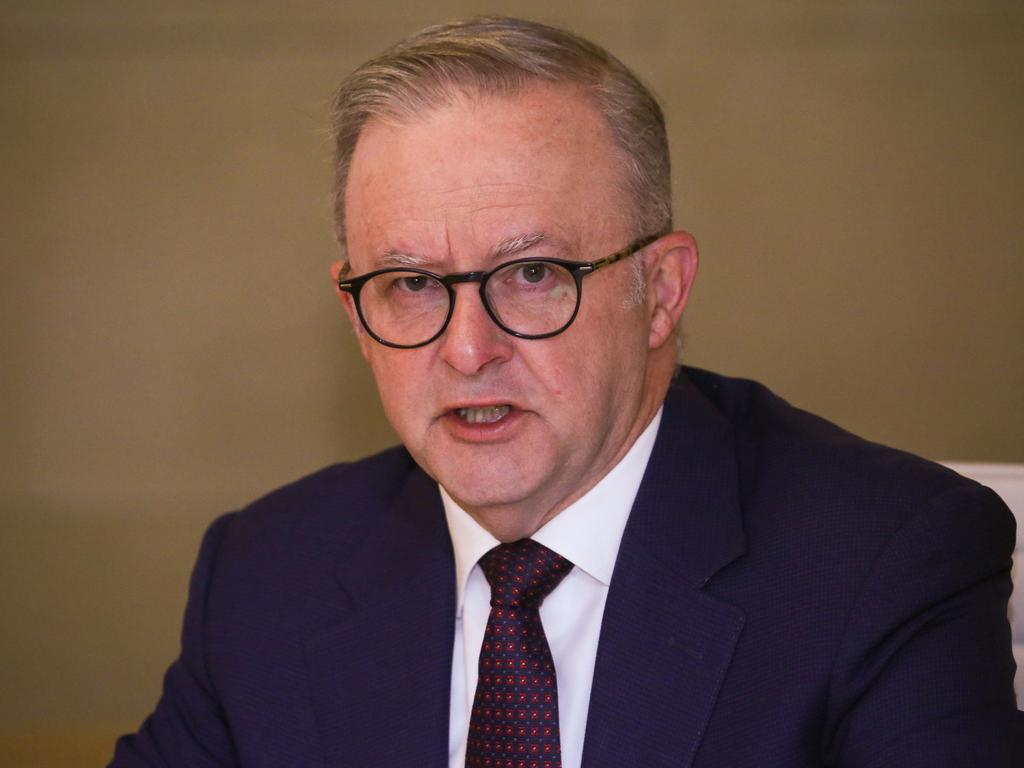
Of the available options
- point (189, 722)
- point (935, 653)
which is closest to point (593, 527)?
point (935, 653)

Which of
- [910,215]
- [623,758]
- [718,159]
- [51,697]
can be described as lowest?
[51,697]

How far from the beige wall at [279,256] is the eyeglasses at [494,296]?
138 cm

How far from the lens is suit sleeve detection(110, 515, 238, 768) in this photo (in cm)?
186

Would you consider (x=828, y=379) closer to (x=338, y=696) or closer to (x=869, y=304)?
(x=869, y=304)

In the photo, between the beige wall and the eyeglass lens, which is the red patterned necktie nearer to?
the eyeglass lens

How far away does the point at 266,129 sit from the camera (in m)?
3.00

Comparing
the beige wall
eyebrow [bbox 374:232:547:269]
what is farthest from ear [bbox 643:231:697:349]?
the beige wall

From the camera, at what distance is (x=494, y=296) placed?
5.10 feet

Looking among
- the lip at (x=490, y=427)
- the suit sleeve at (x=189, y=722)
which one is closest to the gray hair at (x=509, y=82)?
the lip at (x=490, y=427)

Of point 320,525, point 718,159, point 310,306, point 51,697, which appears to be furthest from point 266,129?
point 51,697

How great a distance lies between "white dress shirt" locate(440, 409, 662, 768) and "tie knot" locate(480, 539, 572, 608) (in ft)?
0.04

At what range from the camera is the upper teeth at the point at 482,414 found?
1588 mm

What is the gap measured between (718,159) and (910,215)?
0.48m

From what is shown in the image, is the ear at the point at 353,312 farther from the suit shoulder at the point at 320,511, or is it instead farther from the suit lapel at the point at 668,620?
the suit lapel at the point at 668,620
